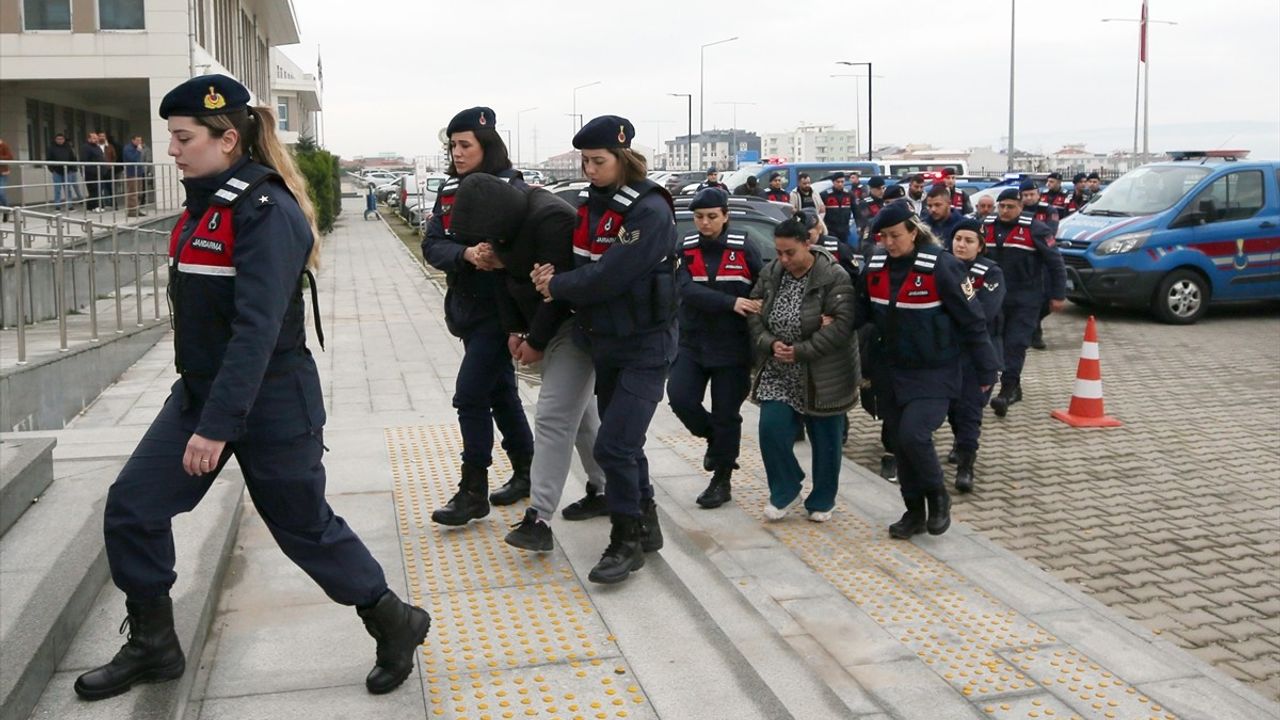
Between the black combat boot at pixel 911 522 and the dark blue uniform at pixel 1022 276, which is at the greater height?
the dark blue uniform at pixel 1022 276

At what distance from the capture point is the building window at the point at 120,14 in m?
27.7

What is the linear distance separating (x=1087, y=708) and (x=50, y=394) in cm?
685

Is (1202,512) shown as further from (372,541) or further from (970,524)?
(372,541)

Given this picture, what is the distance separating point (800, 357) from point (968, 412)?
1.94m

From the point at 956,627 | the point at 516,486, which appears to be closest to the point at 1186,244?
the point at 956,627

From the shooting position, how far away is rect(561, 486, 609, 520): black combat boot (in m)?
5.83

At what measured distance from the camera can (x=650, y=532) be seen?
17.6ft

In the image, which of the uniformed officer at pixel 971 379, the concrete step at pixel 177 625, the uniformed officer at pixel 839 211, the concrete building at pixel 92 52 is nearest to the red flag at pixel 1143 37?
the uniformed officer at pixel 839 211

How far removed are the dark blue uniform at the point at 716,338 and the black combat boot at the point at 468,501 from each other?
132 cm

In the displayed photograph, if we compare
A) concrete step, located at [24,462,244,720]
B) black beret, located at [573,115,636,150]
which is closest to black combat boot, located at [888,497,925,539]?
black beret, located at [573,115,636,150]

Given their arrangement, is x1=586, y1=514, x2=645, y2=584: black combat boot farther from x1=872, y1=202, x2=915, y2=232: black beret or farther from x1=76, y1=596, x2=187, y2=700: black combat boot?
x1=872, y1=202, x2=915, y2=232: black beret

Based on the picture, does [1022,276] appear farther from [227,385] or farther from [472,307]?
[227,385]

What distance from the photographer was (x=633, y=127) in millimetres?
5047

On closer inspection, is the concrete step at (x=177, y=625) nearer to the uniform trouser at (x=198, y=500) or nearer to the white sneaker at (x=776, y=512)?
the uniform trouser at (x=198, y=500)
